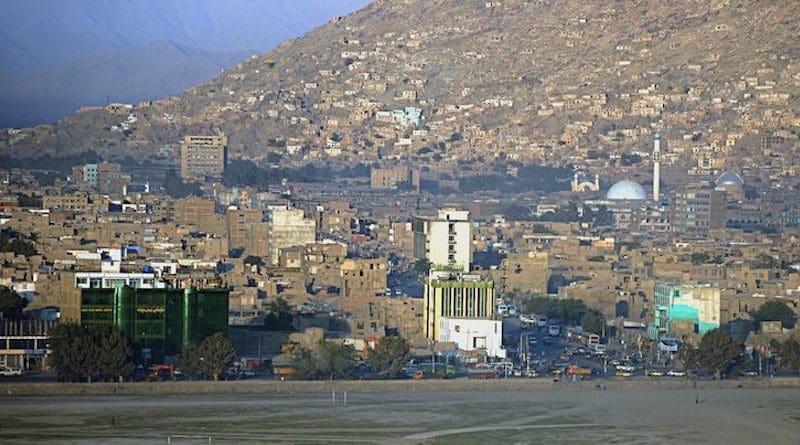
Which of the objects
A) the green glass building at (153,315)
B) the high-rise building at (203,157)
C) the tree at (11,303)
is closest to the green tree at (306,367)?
the green glass building at (153,315)

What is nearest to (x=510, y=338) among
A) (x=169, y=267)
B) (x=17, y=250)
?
(x=169, y=267)

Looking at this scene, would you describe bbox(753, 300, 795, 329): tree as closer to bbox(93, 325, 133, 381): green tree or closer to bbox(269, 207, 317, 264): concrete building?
bbox(93, 325, 133, 381): green tree

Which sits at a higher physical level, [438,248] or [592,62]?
[592,62]

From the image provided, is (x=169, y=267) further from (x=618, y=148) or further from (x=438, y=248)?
(x=618, y=148)

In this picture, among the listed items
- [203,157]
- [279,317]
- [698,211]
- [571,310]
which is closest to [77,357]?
[279,317]

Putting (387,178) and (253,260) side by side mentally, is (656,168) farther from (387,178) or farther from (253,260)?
(253,260)

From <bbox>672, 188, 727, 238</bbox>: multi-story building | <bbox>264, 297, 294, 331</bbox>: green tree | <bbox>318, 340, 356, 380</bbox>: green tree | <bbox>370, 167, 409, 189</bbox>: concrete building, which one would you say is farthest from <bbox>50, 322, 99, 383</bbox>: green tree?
<bbox>370, 167, 409, 189</bbox>: concrete building
